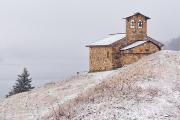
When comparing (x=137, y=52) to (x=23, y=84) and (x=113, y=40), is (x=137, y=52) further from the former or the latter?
(x=23, y=84)

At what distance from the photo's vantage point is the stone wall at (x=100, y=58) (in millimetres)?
61562

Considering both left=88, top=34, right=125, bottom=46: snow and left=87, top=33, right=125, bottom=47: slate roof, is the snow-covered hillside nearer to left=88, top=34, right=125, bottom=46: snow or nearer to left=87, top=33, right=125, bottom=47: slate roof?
left=87, top=33, right=125, bottom=47: slate roof

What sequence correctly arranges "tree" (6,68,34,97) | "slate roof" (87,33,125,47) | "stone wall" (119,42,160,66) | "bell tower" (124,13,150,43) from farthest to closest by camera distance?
"tree" (6,68,34,97)
"bell tower" (124,13,150,43)
"slate roof" (87,33,125,47)
"stone wall" (119,42,160,66)

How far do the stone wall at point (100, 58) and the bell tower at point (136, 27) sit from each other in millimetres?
4194

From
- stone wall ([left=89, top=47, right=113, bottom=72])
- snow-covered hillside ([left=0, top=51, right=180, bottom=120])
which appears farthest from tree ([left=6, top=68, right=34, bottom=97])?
snow-covered hillside ([left=0, top=51, right=180, bottom=120])

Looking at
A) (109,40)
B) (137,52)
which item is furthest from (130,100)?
(109,40)

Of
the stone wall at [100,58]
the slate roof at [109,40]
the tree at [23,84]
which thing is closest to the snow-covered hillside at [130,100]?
the stone wall at [100,58]

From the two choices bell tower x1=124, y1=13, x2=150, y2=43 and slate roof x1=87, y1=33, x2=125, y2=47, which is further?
bell tower x1=124, y1=13, x2=150, y2=43

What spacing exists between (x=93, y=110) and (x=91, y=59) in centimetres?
3970

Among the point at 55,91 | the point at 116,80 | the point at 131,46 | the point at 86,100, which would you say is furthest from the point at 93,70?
the point at 86,100

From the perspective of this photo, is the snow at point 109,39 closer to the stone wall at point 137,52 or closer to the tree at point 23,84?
Result: the stone wall at point 137,52

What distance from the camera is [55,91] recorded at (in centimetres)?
5047

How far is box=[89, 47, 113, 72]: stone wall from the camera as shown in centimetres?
6156

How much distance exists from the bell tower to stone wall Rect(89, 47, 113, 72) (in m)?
4.19
